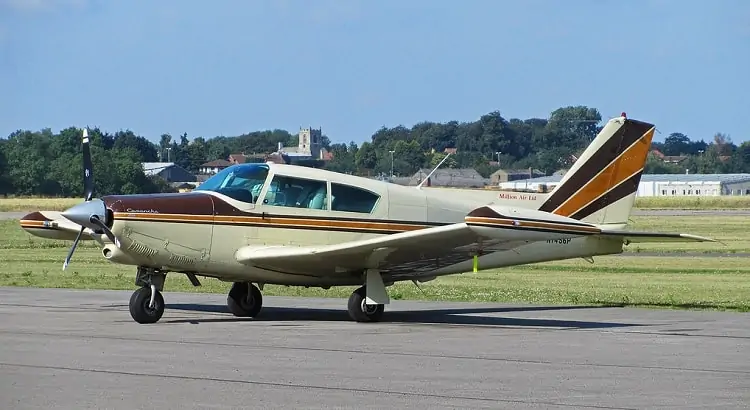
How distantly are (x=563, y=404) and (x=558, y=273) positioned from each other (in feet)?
65.2

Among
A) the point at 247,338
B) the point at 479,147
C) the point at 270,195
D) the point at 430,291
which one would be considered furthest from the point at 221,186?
the point at 479,147

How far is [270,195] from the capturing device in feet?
52.4

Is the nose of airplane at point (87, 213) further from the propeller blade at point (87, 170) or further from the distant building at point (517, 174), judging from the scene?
the distant building at point (517, 174)

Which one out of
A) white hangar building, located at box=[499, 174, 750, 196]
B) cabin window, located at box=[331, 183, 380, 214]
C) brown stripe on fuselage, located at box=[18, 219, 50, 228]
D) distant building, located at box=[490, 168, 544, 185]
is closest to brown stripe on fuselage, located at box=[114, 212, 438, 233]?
cabin window, located at box=[331, 183, 380, 214]

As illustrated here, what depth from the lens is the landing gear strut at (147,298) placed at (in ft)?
50.4

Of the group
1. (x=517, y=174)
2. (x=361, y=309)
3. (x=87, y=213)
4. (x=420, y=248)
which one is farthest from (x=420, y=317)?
(x=517, y=174)

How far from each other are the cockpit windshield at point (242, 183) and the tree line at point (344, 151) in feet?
25.2

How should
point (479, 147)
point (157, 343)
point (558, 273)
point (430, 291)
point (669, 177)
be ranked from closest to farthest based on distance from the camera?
point (157, 343)
point (430, 291)
point (558, 273)
point (479, 147)
point (669, 177)

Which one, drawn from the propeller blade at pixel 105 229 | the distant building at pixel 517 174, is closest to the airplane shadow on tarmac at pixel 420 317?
the propeller blade at pixel 105 229

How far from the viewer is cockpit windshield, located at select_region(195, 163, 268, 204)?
15.9 m

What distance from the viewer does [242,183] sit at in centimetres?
1600

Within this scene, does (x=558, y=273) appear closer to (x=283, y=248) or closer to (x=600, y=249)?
(x=600, y=249)

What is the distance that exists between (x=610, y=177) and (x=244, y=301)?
20.2 feet

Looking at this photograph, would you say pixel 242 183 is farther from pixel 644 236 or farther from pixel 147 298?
pixel 644 236
